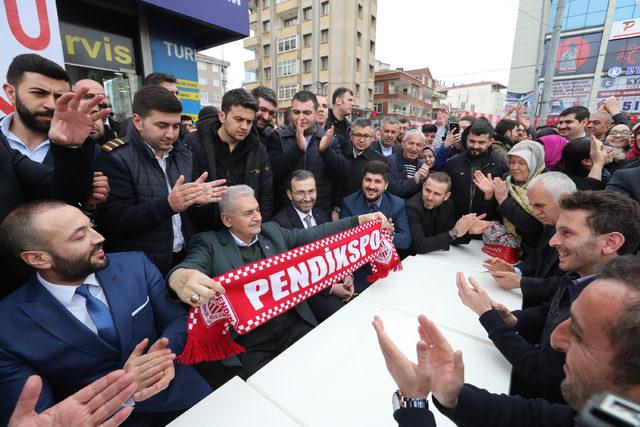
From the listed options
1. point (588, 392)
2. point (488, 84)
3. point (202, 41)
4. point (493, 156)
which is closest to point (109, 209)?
point (588, 392)

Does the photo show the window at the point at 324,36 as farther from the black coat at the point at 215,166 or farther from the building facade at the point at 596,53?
the black coat at the point at 215,166

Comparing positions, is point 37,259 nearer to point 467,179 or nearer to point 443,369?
point 443,369

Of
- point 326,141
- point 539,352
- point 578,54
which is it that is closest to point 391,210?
point 326,141

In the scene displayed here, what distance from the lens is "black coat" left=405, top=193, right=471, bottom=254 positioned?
323cm

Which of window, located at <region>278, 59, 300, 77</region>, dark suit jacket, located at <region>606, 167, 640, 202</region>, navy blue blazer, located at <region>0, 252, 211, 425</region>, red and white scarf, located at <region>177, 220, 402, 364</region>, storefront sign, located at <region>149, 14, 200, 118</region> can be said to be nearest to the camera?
navy blue blazer, located at <region>0, 252, 211, 425</region>

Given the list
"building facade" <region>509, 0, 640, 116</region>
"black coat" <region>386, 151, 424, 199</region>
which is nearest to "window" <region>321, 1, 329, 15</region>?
"building facade" <region>509, 0, 640, 116</region>

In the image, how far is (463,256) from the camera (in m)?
3.22

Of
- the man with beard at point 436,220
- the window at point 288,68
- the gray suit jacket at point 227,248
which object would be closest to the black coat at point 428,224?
the man with beard at point 436,220

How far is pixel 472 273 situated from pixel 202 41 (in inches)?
259

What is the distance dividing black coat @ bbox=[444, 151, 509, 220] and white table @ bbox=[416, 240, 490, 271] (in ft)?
1.41

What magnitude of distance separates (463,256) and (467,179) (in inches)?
39.3

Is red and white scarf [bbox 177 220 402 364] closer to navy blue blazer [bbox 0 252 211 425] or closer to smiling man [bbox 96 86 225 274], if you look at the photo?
navy blue blazer [bbox 0 252 211 425]

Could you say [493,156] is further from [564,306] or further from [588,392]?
[588,392]

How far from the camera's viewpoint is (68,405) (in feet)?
3.28
